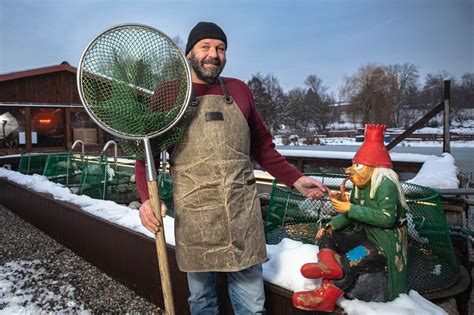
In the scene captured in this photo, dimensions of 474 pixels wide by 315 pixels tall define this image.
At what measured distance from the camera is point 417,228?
268 centimetres

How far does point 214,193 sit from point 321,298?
0.77 m

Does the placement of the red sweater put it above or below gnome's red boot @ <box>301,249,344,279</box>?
above

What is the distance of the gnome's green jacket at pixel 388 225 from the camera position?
1.72 m

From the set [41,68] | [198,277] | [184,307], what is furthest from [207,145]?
[41,68]

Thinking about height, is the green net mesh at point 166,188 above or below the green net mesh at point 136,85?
below

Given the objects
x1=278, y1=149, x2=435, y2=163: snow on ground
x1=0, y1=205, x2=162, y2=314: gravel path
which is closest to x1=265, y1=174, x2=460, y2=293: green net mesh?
x1=0, y1=205, x2=162, y2=314: gravel path

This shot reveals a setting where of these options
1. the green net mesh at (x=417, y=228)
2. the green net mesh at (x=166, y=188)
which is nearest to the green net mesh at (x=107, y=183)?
the green net mesh at (x=166, y=188)

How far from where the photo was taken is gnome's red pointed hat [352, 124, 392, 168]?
1.78 meters

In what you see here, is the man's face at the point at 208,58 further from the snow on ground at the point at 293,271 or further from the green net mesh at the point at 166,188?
the green net mesh at the point at 166,188

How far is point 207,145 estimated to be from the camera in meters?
1.76

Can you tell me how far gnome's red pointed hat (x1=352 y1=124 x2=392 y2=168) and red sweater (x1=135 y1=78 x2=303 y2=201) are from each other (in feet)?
1.39

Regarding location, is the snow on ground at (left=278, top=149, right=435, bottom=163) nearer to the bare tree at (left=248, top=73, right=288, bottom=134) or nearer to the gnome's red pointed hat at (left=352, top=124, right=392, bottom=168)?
the gnome's red pointed hat at (left=352, top=124, right=392, bottom=168)

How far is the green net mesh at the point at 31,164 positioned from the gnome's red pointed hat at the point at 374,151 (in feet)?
31.2

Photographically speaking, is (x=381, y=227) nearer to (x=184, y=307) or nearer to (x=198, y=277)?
(x=198, y=277)
